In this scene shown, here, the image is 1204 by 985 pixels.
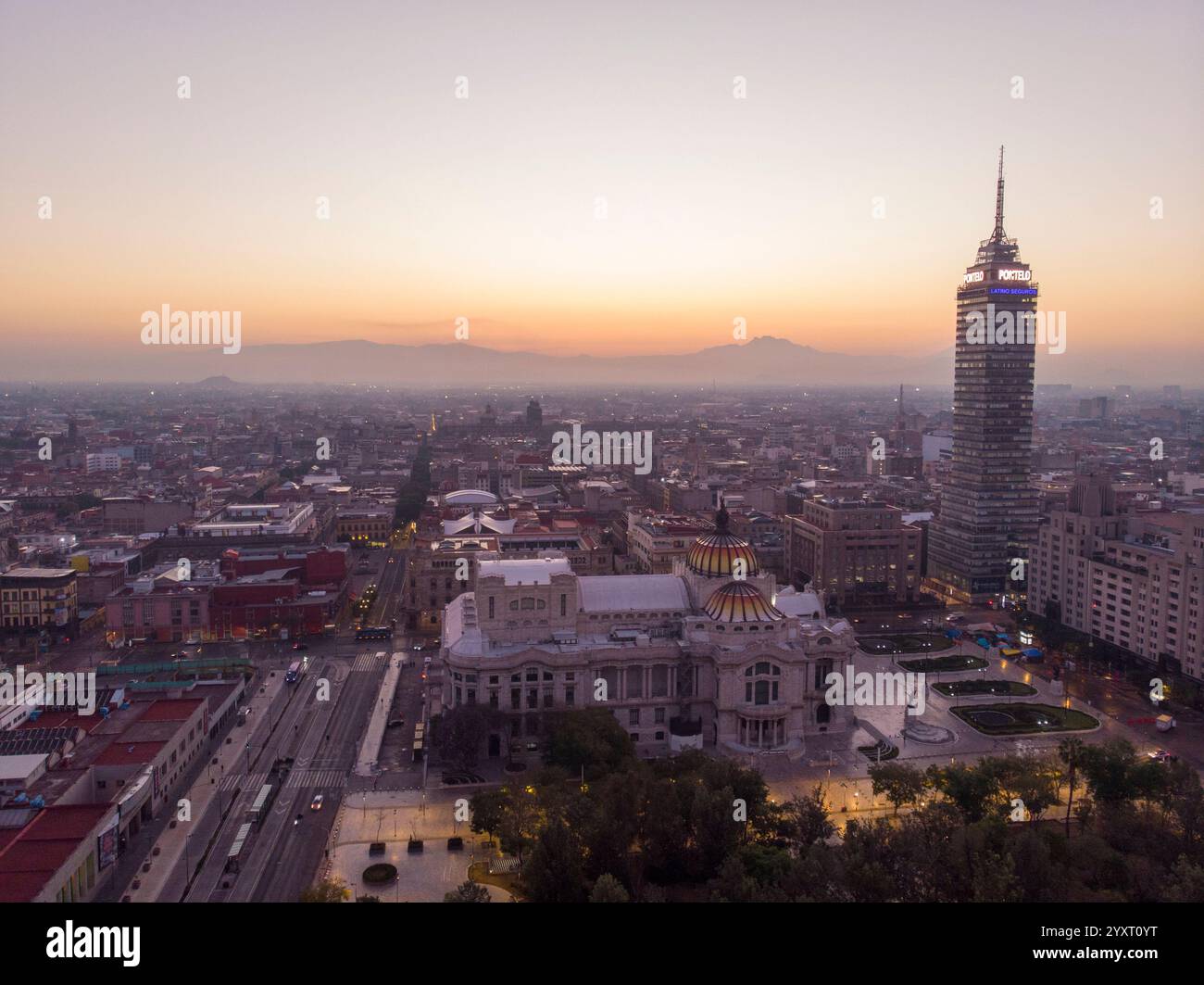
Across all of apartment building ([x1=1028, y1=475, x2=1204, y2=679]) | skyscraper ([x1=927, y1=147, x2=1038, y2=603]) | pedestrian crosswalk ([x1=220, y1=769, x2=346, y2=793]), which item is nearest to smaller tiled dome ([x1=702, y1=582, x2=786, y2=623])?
pedestrian crosswalk ([x1=220, y1=769, x2=346, y2=793])

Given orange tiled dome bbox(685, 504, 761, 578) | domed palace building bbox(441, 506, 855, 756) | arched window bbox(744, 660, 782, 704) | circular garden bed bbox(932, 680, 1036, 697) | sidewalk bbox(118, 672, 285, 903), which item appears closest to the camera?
sidewalk bbox(118, 672, 285, 903)

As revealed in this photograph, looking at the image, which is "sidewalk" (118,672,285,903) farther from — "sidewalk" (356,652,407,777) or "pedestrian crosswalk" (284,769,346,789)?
"sidewalk" (356,652,407,777)

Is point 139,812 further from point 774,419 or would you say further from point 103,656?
point 774,419

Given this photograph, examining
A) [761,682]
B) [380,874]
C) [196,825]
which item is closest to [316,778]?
[196,825]

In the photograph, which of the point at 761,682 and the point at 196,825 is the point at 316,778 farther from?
the point at 761,682

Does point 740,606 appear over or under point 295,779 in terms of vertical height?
over
